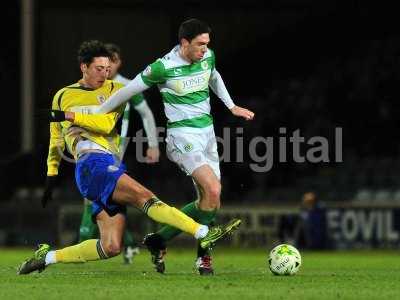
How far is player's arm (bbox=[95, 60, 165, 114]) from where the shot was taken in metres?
8.90

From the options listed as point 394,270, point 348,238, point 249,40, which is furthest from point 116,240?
point 249,40

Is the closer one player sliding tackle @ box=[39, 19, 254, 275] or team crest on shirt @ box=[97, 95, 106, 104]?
player sliding tackle @ box=[39, 19, 254, 275]

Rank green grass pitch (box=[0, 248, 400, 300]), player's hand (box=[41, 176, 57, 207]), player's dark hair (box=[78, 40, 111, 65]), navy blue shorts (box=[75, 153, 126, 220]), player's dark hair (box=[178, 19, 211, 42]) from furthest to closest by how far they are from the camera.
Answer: player's hand (box=[41, 176, 57, 207])
player's dark hair (box=[78, 40, 111, 65])
player's dark hair (box=[178, 19, 211, 42])
navy blue shorts (box=[75, 153, 126, 220])
green grass pitch (box=[0, 248, 400, 300])

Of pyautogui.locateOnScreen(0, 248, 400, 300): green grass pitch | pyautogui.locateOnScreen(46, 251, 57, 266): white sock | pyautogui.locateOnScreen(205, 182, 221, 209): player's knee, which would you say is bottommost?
pyautogui.locateOnScreen(0, 248, 400, 300): green grass pitch

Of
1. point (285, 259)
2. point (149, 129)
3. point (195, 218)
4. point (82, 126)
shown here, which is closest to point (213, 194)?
point (195, 218)

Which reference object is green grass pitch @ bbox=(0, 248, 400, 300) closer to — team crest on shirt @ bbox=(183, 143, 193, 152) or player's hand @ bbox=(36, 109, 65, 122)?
team crest on shirt @ bbox=(183, 143, 193, 152)

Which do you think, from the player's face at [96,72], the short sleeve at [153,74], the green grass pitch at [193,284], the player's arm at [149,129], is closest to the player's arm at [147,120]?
the player's arm at [149,129]

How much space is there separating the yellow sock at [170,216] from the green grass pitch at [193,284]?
0.37m

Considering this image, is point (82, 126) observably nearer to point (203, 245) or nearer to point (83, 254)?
point (83, 254)

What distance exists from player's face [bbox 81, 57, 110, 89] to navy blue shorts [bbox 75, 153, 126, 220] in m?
0.62

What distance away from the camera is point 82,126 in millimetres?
8781

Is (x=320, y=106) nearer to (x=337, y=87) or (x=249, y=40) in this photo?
(x=337, y=87)

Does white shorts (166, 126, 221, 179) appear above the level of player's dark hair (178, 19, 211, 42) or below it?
below

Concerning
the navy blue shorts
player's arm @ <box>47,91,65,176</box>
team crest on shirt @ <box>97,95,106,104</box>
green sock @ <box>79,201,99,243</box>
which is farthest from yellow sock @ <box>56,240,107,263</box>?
green sock @ <box>79,201,99,243</box>
